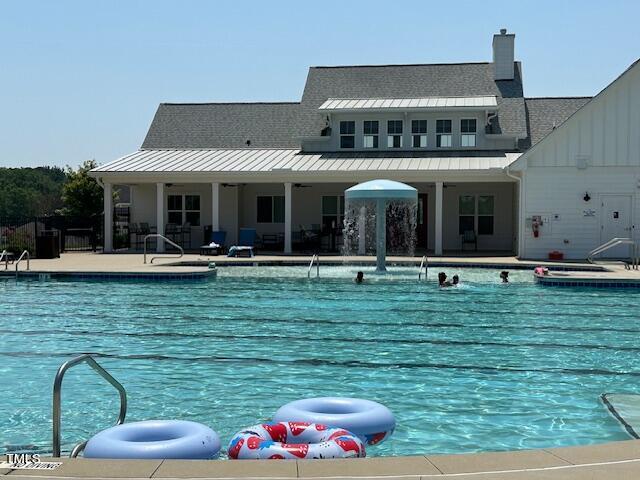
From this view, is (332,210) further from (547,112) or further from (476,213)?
(547,112)

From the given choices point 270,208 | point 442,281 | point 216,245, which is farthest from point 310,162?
point 442,281

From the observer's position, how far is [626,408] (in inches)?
265

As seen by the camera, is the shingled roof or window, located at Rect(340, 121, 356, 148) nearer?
window, located at Rect(340, 121, 356, 148)

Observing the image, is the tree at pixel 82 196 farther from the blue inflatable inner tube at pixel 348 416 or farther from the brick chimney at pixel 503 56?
the blue inflatable inner tube at pixel 348 416

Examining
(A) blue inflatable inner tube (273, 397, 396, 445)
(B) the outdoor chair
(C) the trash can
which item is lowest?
(A) blue inflatable inner tube (273, 397, 396, 445)

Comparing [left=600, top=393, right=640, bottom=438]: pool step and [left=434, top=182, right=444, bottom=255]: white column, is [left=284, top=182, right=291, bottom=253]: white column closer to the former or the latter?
[left=434, top=182, right=444, bottom=255]: white column

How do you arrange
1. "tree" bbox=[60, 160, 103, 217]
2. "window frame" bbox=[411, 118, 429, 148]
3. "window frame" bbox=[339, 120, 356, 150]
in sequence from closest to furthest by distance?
"window frame" bbox=[411, 118, 429, 148] → "window frame" bbox=[339, 120, 356, 150] → "tree" bbox=[60, 160, 103, 217]

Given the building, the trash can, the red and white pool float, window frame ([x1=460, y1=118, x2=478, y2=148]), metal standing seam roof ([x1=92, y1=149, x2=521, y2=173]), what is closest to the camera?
the red and white pool float

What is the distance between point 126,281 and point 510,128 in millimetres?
16103

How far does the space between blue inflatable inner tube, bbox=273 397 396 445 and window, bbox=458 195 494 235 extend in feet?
75.1

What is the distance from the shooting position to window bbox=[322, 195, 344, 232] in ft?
95.3

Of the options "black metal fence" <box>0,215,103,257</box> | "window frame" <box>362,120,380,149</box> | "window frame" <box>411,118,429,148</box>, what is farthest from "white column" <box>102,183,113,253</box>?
"window frame" <box>411,118,429,148</box>

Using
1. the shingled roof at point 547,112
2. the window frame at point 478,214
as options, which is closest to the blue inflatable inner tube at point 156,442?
the window frame at point 478,214

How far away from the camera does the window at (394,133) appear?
27.8 metres
